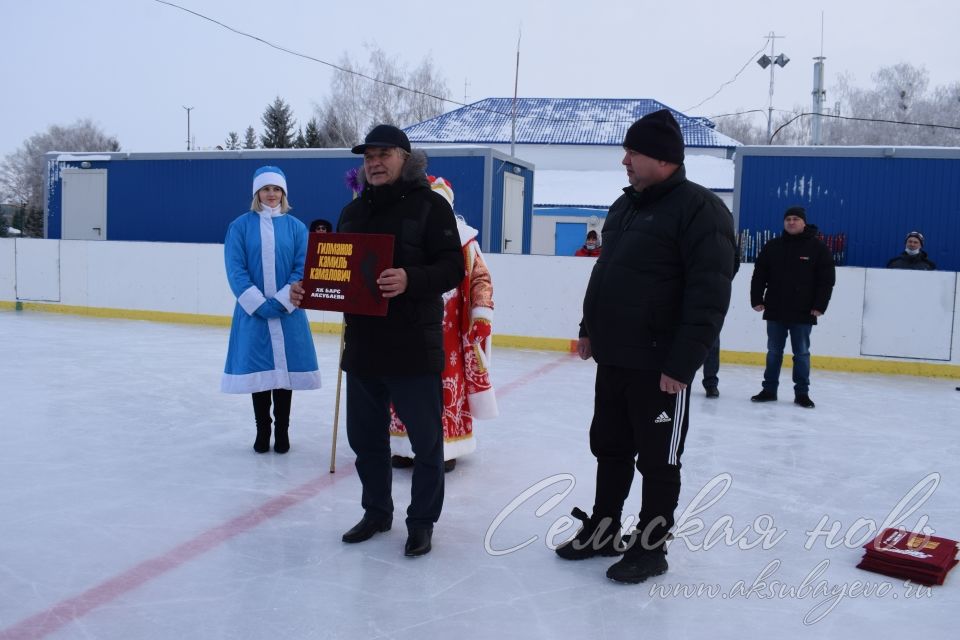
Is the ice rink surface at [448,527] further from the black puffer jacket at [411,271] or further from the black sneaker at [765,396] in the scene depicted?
the black puffer jacket at [411,271]

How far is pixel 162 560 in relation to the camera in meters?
3.07

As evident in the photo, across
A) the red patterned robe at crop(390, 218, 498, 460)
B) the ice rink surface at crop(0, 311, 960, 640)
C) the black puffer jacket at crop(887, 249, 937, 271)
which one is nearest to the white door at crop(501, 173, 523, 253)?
the black puffer jacket at crop(887, 249, 937, 271)

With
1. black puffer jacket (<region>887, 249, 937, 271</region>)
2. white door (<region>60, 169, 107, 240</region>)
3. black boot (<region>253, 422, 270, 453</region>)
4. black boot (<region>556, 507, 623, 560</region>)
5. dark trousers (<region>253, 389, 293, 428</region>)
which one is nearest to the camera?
black boot (<region>556, 507, 623, 560</region>)

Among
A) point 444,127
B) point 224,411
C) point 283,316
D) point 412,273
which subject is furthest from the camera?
point 444,127

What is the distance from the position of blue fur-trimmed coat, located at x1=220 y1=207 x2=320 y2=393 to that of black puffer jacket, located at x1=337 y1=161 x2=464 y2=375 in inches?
56.7

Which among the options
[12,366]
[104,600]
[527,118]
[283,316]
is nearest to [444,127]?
[527,118]

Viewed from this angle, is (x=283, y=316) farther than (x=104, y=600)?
Yes

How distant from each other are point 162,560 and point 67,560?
1.06 ft

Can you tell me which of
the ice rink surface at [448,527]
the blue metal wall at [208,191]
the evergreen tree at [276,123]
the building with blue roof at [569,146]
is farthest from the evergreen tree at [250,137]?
the ice rink surface at [448,527]

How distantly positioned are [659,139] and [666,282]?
18.6 inches

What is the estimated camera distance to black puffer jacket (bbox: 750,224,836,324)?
6.44 metres

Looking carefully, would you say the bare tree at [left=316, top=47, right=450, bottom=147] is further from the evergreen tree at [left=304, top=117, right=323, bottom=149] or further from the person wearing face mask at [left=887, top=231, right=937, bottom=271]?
the person wearing face mask at [left=887, top=231, right=937, bottom=271]

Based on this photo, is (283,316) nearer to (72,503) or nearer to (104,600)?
(72,503)

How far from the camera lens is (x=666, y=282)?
283 cm
